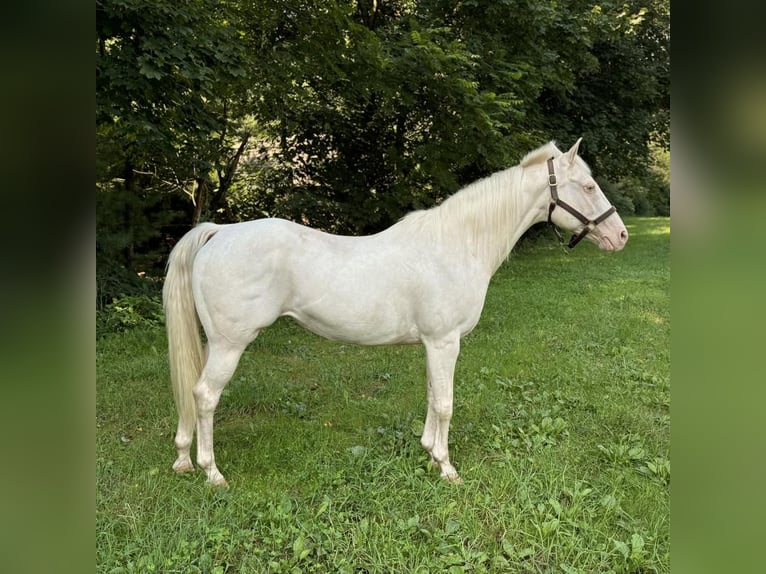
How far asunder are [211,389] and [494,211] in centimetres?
206

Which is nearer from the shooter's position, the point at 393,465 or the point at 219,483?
the point at 219,483

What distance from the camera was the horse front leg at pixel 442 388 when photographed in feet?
9.86

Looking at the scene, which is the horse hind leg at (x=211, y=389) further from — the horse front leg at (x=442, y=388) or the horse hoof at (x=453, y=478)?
the horse hoof at (x=453, y=478)

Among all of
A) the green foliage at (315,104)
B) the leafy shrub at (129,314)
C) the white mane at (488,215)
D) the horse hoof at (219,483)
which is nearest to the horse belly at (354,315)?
the white mane at (488,215)

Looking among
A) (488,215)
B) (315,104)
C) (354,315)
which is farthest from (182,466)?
(315,104)

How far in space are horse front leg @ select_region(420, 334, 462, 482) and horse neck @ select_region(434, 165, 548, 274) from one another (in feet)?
1.94

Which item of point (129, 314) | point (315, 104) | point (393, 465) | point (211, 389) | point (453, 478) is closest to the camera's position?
point (211, 389)

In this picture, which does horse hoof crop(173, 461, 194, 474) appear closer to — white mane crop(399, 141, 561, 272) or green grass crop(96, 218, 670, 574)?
green grass crop(96, 218, 670, 574)

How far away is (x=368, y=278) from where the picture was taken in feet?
9.43

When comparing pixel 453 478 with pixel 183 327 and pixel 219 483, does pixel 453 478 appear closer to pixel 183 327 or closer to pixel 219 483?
pixel 219 483
